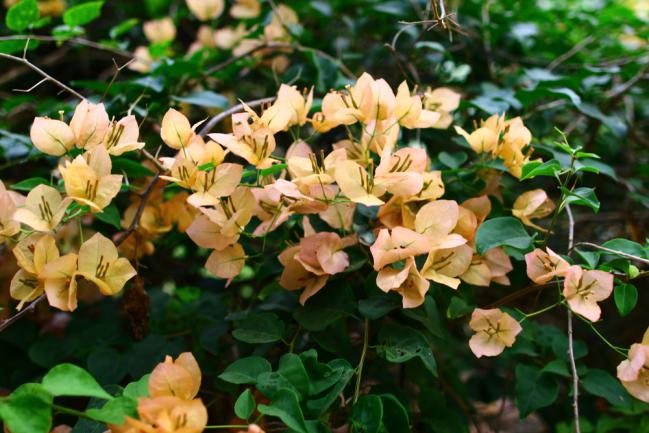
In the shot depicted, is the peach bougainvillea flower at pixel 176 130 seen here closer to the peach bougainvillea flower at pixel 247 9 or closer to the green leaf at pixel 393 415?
the green leaf at pixel 393 415

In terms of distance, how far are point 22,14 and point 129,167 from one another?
324mm

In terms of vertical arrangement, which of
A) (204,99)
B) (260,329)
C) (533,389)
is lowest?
(533,389)

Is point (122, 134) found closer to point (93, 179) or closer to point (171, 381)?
point (93, 179)

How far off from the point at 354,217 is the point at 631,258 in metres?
0.31

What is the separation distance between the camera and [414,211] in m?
0.74

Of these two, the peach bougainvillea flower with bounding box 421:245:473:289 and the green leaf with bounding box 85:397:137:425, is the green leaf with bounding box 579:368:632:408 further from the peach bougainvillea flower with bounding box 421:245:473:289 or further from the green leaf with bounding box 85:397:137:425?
the green leaf with bounding box 85:397:137:425

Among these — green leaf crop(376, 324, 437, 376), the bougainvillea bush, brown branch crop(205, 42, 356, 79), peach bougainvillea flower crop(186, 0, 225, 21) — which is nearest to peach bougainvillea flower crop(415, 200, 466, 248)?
the bougainvillea bush

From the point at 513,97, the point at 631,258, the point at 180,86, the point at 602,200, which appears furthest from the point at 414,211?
the point at 602,200

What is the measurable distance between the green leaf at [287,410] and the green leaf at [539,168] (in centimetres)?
33

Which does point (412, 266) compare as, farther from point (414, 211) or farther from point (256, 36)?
point (256, 36)

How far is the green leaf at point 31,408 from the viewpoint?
0.50 meters

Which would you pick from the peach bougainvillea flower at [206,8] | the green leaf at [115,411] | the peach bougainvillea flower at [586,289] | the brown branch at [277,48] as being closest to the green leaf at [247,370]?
the green leaf at [115,411]

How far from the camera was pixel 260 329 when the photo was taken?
0.72m

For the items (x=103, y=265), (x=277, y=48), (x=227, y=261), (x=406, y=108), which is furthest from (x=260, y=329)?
(x=277, y=48)
